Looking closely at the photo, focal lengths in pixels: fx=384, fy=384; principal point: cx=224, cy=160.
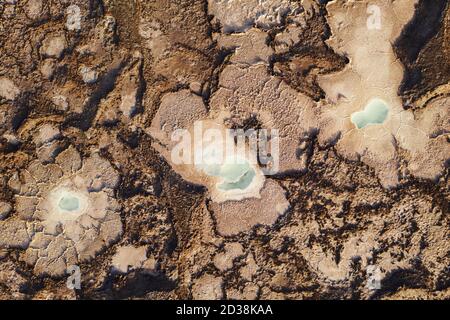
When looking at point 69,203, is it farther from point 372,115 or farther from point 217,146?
point 372,115

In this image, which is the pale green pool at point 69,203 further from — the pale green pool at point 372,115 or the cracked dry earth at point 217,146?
the pale green pool at point 372,115

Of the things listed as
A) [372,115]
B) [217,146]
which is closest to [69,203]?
[217,146]

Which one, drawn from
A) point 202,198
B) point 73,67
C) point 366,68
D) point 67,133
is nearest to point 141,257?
point 202,198

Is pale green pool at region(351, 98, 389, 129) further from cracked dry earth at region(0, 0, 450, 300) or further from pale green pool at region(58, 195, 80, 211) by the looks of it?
pale green pool at region(58, 195, 80, 211)

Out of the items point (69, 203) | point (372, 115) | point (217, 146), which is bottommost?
point (69, 203)

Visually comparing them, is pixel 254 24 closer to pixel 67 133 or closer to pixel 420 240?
pixel 67 133

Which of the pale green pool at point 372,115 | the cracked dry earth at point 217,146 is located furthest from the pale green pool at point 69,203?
the pale green pool at point 372,115

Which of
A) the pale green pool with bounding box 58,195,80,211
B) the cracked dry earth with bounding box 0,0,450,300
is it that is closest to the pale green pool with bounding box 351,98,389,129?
the cracked dry earth with bounding box 0,0,450,300

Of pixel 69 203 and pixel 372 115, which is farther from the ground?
pixel 372 115
